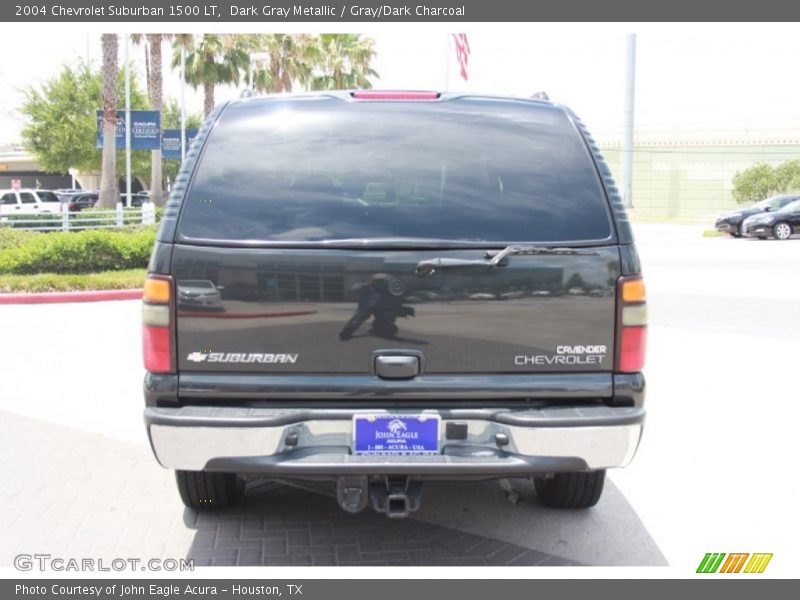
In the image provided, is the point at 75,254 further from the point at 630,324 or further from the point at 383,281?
the point at 630,324

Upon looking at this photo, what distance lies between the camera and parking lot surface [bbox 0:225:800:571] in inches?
156

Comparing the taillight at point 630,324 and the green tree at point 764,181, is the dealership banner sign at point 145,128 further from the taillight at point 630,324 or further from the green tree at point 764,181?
the green tree at point 764,181

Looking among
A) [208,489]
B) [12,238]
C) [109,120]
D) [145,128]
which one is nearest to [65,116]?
[145,128]

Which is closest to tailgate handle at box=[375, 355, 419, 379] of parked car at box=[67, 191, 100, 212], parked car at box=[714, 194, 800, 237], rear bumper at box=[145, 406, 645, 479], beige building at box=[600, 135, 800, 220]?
rear bumper at box=[145, 406, 645, 479]

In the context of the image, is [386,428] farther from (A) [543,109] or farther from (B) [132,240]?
(B) [132,240]

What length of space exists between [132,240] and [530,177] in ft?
42.7

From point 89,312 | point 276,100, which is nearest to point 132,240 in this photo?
point 89,312

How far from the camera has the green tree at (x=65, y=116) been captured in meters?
44.2

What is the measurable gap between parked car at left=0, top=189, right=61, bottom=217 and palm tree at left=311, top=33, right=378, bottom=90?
46.8ft

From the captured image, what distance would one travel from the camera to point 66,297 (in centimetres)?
1269

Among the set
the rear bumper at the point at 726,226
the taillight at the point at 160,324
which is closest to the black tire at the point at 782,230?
the rear bumper at the point at 726,226

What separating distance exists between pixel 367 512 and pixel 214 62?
3539 centimetres

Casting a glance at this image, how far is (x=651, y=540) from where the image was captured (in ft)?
13.6

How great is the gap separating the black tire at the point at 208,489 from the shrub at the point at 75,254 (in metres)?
11.2
